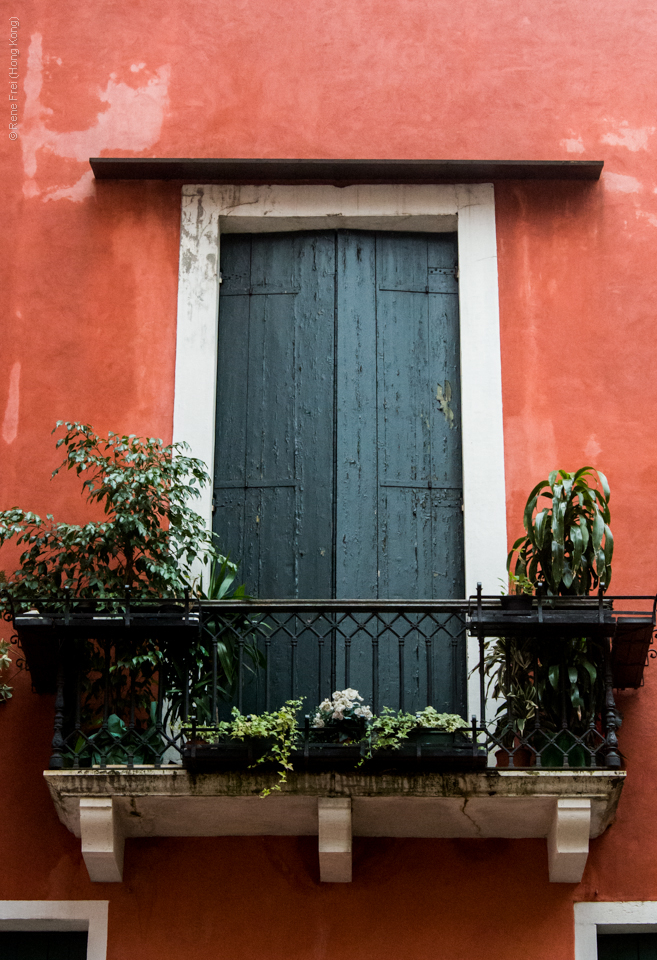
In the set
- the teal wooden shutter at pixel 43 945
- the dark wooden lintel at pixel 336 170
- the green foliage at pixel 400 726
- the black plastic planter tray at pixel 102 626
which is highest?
the dark wooden lintel at pixel 336 170

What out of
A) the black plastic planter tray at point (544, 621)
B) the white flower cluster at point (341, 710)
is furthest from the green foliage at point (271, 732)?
the black plastic planter tray at point (544, 621)

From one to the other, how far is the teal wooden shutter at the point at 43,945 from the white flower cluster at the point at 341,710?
1.78 m

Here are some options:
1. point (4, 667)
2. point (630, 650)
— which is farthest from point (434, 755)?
point (4, 667)

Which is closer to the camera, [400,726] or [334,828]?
[400,726]

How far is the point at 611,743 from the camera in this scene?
673 centimetres

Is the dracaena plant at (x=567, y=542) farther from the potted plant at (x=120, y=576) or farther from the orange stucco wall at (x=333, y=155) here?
the potted plant at (x=120, y=576)

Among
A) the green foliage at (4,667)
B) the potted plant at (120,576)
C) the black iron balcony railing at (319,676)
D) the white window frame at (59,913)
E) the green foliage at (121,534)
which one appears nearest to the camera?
the black iron balcony railing at (319,676)

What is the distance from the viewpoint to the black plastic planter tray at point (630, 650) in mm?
6773

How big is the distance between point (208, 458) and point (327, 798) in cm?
210

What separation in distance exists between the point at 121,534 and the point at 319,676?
1.28 m

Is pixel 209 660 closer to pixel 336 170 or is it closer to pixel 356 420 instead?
pixel 356 420

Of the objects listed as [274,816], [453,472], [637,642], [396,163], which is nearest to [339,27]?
[396,163]
